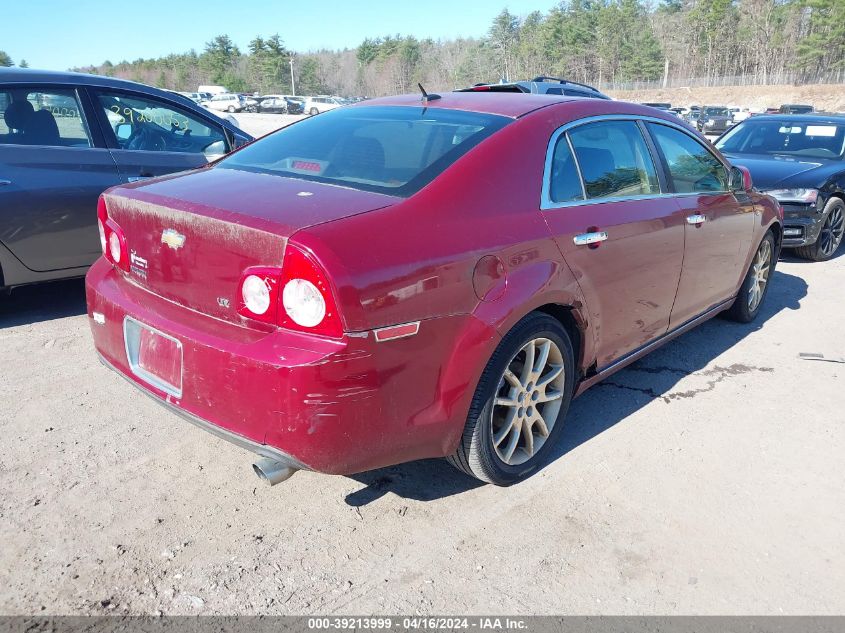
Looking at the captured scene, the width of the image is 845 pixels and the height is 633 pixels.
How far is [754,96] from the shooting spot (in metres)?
66.5

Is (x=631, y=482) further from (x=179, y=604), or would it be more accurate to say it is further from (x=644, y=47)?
(x=644, y=47)

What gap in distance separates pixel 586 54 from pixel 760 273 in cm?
9650

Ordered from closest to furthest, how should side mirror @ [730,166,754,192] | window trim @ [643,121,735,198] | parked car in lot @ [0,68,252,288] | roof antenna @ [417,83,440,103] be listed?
roof antenna @ [417,83,440,103] < window trim @ [643,121,735,198] < parked car in lot @ [0,68,252,288] < side mirror @ [730,166,754,192]

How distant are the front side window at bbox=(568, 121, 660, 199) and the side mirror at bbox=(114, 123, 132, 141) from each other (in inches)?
138

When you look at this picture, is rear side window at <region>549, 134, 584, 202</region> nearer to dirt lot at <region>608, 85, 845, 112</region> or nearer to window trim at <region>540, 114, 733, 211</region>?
window trim at <region>540, 114, 733, 211</region>

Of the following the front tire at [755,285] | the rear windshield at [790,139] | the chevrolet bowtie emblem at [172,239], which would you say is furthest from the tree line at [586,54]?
the chevrolet bowtie emblem at [172,239]

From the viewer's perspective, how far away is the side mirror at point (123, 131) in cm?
502

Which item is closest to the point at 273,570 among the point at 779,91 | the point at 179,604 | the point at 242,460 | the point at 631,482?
the point at 179,604

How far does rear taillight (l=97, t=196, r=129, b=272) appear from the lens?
2.83 meters

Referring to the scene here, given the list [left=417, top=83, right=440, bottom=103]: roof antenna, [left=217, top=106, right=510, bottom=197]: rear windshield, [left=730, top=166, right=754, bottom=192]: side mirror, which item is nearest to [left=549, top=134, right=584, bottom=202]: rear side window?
[left=217, top=106, right=510, bottom=197]: rear windshield

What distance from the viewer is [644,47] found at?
291 ft

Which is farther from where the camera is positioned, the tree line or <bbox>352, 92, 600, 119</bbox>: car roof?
the tree line

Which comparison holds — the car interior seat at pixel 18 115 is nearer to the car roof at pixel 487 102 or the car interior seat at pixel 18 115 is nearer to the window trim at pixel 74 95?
the window trim at pixel 74 95

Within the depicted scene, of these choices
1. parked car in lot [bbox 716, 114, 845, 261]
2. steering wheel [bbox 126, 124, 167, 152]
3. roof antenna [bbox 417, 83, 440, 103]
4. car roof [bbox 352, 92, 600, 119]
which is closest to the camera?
car roof [bbox 352, 92, 600, 119]
